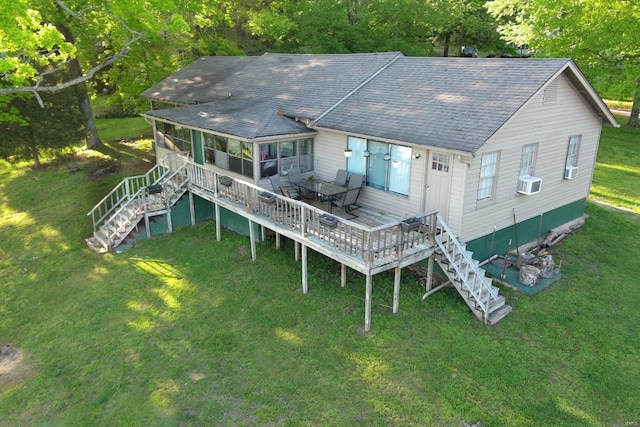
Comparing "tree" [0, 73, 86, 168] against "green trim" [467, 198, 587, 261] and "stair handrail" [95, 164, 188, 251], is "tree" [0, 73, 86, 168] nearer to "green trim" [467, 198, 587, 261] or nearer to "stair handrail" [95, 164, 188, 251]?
"stair handrail" [95, 164, 188, 251]

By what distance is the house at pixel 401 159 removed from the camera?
10.7 m

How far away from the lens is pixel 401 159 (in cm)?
1211

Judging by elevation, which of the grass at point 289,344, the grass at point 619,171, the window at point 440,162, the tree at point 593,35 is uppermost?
the tree at point 593,35

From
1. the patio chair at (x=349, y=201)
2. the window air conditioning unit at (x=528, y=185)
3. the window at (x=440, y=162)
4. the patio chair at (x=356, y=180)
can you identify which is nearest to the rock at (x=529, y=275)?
the window air conditioning unit at (x=528, y=185)

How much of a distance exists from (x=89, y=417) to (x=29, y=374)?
227cm

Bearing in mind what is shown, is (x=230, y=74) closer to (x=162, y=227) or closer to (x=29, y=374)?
(x=162, y=227)

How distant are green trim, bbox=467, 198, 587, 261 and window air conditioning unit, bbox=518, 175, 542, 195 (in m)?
1.13

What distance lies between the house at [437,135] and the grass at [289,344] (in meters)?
2.04

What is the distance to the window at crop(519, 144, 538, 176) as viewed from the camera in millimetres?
12367

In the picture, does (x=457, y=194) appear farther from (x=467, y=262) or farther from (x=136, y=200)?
(x=136, y=200)

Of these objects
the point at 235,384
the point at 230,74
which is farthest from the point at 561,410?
the point at 230,74

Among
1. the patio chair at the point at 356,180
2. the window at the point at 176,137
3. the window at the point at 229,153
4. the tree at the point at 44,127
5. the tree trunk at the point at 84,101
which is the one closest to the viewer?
the patio chair at the point at 356,180

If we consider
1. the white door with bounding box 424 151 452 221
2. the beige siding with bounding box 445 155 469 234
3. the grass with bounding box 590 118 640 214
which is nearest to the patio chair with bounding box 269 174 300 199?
the white door with bounding box 424 151 452 221

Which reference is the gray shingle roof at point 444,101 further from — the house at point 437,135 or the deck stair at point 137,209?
the deck stair at point 137,209
